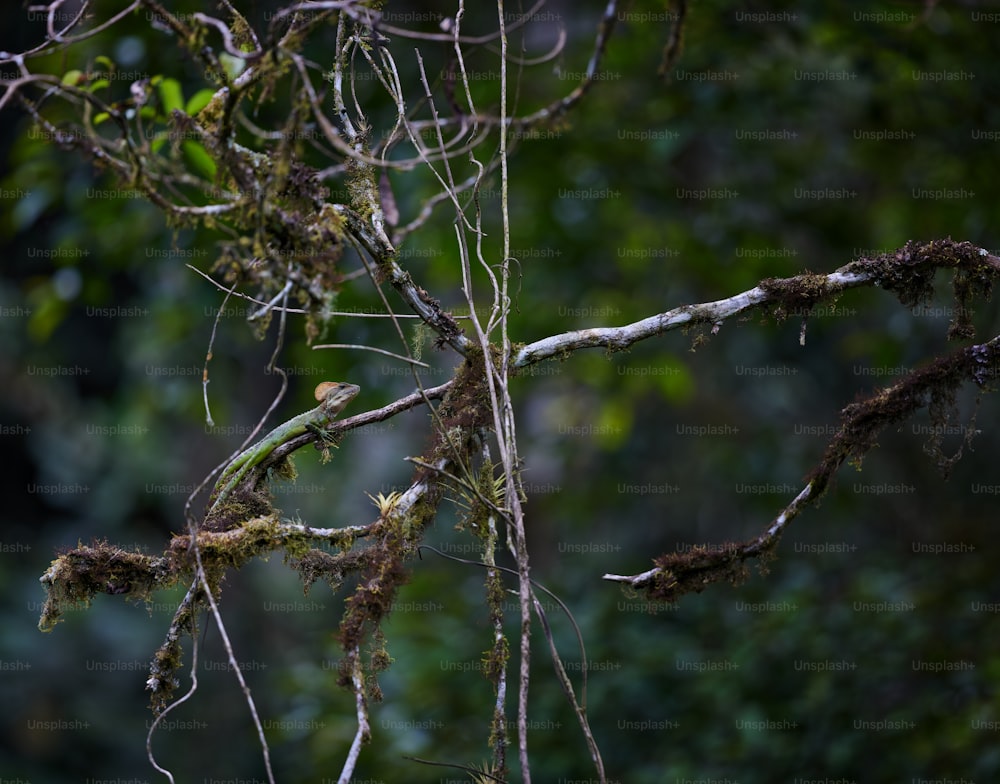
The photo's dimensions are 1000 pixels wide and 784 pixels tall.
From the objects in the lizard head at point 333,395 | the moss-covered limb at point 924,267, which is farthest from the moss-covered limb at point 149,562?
the moss-covered limb at point 924,267

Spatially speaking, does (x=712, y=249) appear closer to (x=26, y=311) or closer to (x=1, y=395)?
(x=26, y=311)

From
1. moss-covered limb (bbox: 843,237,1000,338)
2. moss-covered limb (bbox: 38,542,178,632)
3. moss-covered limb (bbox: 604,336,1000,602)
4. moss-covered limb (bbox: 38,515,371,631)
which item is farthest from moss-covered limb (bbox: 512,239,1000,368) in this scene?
moss-covered limb (bbox: 38,542,178,632)

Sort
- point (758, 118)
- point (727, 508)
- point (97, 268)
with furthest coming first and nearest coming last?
point (727, 508) → point (758, 118) → point (97, 268)

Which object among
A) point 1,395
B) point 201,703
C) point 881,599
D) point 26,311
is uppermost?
point 26,311

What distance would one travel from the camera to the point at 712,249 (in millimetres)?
6105

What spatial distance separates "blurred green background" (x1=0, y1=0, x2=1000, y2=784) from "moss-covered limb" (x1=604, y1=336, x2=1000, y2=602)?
1456mm

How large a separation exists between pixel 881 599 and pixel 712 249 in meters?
2.77

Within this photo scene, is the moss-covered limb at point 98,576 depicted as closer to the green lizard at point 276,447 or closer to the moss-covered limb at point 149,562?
the moss-covered limb at point 149,562

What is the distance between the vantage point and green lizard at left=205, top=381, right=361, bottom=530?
2.49m

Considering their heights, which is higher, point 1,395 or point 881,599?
point 1,395

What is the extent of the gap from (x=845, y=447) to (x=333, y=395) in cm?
166

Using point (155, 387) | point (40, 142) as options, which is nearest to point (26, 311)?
point (155, 387)

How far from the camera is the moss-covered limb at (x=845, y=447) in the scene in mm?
2352

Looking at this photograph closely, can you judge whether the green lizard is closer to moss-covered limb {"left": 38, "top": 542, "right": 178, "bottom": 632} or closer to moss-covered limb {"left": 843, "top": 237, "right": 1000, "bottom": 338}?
moss-covered limb {"left": 38, "top": 542, "right": 178, "bottom": 632}
